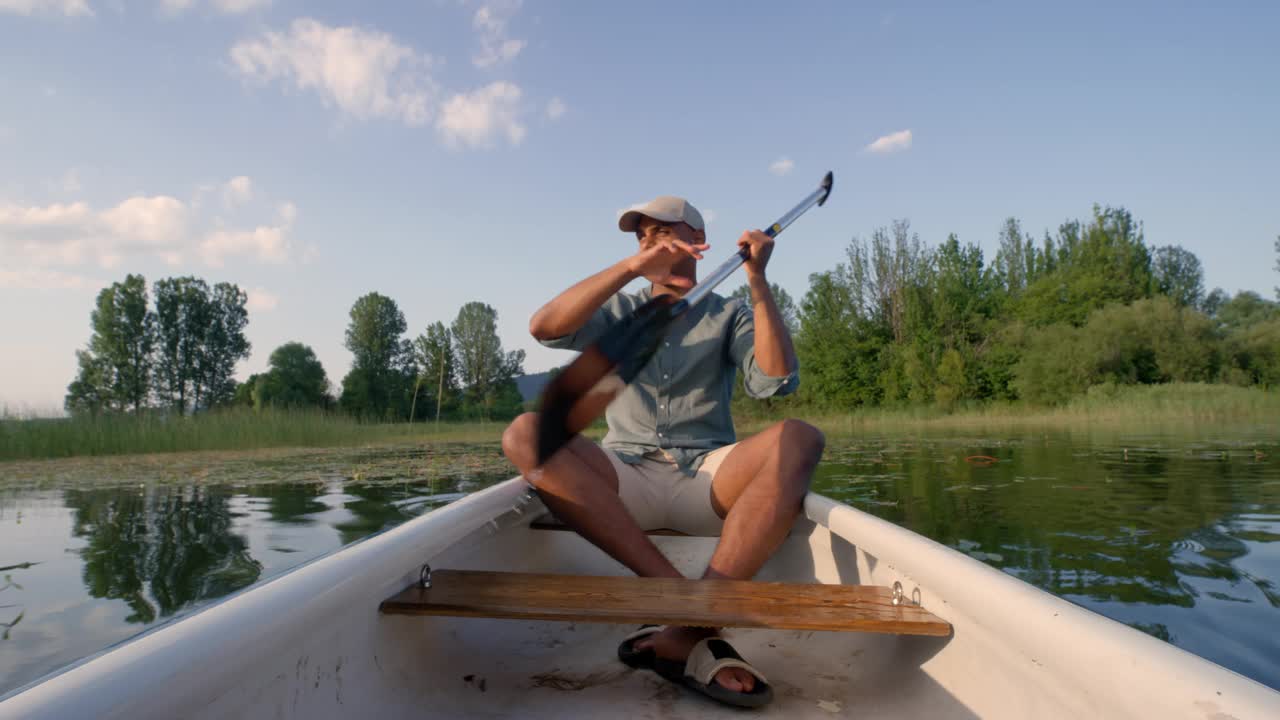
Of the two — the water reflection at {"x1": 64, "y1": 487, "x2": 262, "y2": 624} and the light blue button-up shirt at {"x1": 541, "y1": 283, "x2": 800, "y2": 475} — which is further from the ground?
the light blue button-up shirt at {"x1": 541, "y1": 283, "x2": 800, "y2": 475}

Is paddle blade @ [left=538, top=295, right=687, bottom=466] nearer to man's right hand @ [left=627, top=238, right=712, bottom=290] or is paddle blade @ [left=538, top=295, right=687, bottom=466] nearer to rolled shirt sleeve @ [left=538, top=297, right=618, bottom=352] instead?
man's right hand @ [left=627, top=238, right=712, bottom=290]

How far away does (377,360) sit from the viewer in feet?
119

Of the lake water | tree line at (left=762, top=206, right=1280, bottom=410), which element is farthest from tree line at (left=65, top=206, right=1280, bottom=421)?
the lake water

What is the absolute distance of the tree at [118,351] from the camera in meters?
30.0

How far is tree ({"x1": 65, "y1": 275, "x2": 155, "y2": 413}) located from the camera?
98.5 ft

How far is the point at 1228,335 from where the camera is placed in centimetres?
1908

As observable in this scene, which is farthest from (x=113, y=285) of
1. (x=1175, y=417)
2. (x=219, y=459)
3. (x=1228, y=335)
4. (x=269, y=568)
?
(x=1228, y=335)

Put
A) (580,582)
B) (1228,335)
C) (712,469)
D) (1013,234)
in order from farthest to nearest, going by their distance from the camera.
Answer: (1013,234) → (1228,335) → (712,469) → (580,582)

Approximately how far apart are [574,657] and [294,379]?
1524 inches

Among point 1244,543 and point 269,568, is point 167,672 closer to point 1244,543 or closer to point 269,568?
point 269,568

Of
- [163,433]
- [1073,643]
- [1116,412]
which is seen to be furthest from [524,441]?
[1116,412]

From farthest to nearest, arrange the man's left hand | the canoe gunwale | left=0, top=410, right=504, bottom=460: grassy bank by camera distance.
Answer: left=0, top=410, right=504, bottom=460: grassy bank → the man's left hand → the canoe gunwale

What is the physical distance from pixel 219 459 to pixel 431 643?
711cm

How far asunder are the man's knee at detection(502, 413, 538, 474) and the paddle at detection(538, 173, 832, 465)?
3cm
